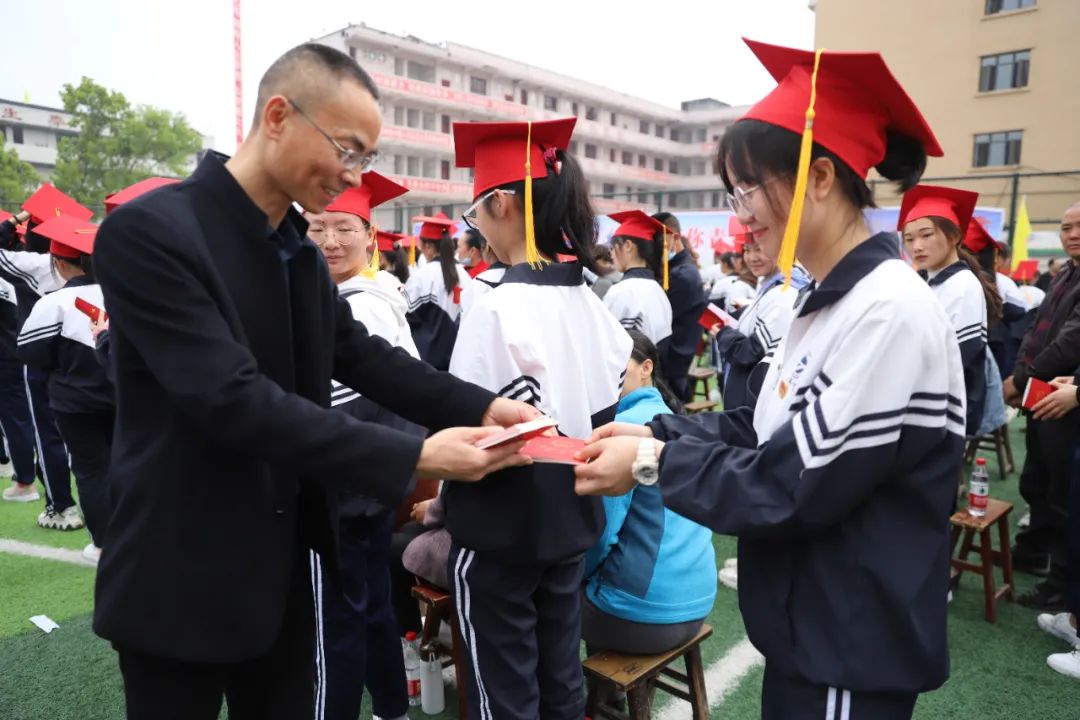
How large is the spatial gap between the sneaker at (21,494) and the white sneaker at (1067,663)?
695 cm

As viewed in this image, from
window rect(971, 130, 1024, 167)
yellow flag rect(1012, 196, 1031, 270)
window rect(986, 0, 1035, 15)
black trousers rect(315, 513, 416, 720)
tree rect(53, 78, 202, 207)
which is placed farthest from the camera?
tree rect(53, 78, 202, 207)

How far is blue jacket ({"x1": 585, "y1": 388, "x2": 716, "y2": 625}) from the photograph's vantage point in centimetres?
254

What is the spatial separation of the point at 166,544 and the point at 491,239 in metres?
1.38

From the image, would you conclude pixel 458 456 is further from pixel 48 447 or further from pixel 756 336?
pixel 48 447

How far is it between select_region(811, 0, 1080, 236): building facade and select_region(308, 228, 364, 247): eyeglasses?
20.4 m

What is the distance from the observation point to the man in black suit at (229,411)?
53.1 inches

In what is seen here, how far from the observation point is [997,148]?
23.0 metres

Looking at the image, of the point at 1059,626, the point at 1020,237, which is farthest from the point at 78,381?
the point at 1020,237

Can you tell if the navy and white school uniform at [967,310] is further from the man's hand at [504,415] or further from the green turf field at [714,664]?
the man's hand at [504,415]

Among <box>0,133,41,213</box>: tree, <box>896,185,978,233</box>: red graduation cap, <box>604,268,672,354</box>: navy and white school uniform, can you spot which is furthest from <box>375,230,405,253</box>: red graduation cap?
<box>0,133,41,213</box>: tree

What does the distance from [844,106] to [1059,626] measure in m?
3.55

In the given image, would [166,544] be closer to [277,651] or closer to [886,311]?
[277,651]

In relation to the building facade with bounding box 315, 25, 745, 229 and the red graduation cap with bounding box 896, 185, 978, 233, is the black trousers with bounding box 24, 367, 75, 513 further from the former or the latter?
the building facade with bounding box 315, 25, 745, 229

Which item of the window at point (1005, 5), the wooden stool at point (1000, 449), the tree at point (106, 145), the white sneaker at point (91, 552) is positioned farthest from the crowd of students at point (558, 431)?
the tree at point (106, 145)
